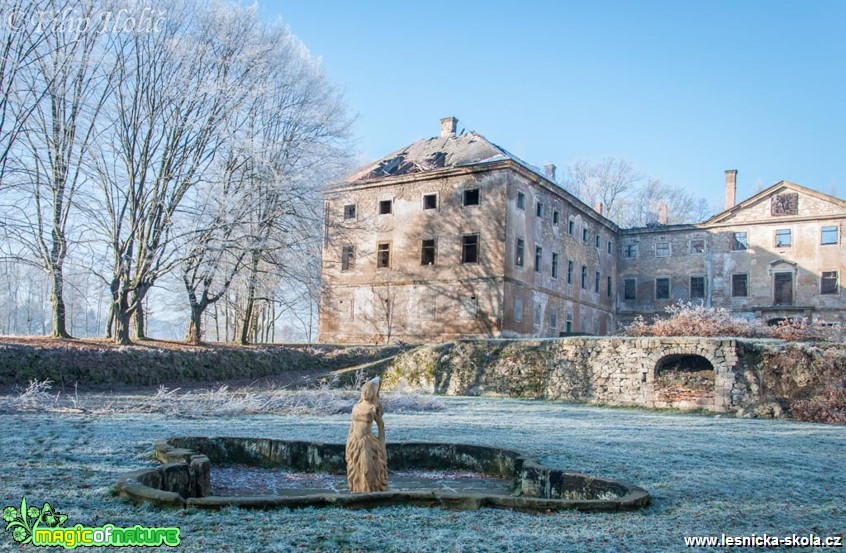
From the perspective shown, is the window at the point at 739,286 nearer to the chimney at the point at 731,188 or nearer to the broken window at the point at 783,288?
the broken window at the point at 783,288

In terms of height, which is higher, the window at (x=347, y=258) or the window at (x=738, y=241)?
the window at (x=738, y=241)

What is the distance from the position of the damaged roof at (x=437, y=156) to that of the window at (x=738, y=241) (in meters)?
15.8

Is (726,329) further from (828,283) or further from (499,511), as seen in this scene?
(828,283)

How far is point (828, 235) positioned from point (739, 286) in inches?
228

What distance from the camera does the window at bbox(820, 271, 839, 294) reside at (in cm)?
4016

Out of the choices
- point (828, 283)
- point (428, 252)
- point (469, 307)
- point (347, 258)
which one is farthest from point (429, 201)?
point (828, 283)

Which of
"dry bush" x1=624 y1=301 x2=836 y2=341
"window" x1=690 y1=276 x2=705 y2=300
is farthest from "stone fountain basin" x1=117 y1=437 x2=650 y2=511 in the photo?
"window" x1=690 y1=276 x2=705 y2=300

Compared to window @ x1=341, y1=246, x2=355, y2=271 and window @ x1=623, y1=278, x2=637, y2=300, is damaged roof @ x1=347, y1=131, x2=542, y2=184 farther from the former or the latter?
window @ x1=623, y1=278, x2=637, y2=300

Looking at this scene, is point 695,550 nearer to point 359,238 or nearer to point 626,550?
point 626,550

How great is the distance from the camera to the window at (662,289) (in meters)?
44.9

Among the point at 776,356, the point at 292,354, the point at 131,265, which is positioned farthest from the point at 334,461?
the point at 292,354

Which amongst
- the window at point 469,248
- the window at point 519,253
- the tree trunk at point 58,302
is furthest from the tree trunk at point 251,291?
the window at point 519,253

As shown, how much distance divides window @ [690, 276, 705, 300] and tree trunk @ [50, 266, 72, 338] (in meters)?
37.0

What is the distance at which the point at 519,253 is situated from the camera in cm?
3353
